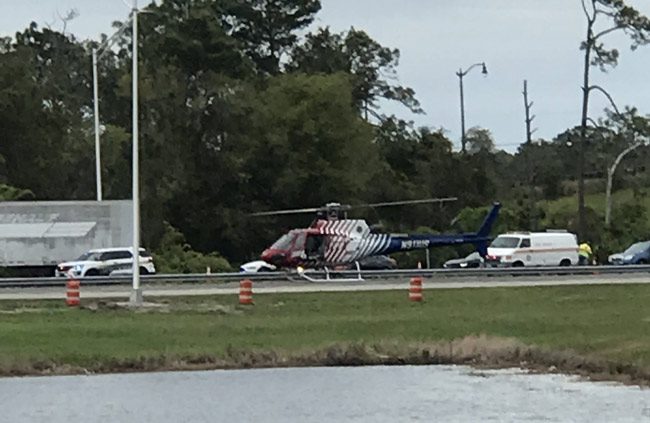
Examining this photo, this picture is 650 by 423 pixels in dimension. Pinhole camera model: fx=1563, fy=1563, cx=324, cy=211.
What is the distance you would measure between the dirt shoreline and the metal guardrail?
2209 cm

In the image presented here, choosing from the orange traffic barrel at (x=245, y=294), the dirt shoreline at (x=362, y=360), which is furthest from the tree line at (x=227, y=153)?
the dirt shoreline at (x=362, y=360)

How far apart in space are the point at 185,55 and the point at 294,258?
119ft

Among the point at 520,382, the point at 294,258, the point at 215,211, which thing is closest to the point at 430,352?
the point at 520,382

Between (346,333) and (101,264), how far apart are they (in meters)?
28.0

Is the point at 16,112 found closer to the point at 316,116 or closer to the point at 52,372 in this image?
the point at 316,116

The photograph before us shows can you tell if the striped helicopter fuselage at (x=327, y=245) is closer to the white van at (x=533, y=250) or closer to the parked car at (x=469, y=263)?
the parked car at (x=469, y=263)

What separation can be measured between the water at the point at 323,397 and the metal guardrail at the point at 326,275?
80.3ft

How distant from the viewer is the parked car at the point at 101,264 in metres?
60.2

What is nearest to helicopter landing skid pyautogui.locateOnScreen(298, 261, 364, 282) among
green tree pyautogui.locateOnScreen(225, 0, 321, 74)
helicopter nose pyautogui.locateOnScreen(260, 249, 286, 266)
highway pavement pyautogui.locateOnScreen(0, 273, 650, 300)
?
highway pavement pyautogui.locateOnScreen(0, 273, 650, 300)

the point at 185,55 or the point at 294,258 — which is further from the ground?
the point at 185,55

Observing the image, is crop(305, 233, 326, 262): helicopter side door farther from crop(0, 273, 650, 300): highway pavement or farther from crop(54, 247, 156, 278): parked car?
crop(54, 247, 156, 278): parked car

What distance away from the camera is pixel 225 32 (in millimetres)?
99312

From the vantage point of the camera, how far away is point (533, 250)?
2692 inches

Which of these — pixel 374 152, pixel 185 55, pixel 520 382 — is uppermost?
pixel 185 55
